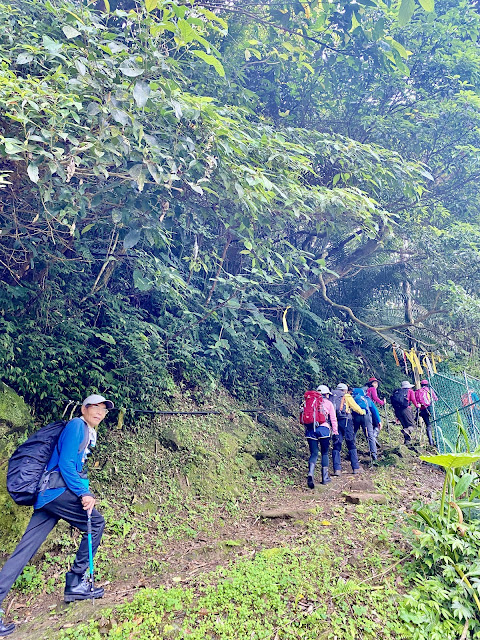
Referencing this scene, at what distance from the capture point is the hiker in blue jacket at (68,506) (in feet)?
9.98

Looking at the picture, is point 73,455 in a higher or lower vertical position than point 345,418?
higher

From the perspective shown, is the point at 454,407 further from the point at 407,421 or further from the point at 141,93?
the point at 141,93

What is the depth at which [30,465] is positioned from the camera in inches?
124

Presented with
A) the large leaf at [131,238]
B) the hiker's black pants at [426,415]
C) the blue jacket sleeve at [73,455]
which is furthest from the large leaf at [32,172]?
the hiker's black pants at [426,415]

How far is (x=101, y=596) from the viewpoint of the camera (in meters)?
3.35

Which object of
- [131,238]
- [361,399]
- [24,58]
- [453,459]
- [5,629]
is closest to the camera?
[5,629]

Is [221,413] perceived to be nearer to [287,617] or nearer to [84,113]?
[287,617]

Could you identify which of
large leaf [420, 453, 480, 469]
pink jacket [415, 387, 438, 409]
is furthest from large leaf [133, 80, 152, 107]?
pink jacket [415, 387, 438, 409]

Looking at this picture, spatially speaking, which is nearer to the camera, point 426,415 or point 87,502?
point 87,502

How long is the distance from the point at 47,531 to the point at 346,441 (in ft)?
17.8

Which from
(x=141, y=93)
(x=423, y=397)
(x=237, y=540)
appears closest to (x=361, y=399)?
(x=423, y=397)

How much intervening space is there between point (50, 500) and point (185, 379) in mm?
4300

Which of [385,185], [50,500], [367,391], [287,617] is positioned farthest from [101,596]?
[385,185]

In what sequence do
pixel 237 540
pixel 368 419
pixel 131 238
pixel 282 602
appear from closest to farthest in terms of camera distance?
pixel 282 602
pixel 131 238
pixel 237 540
pixel 368 419
